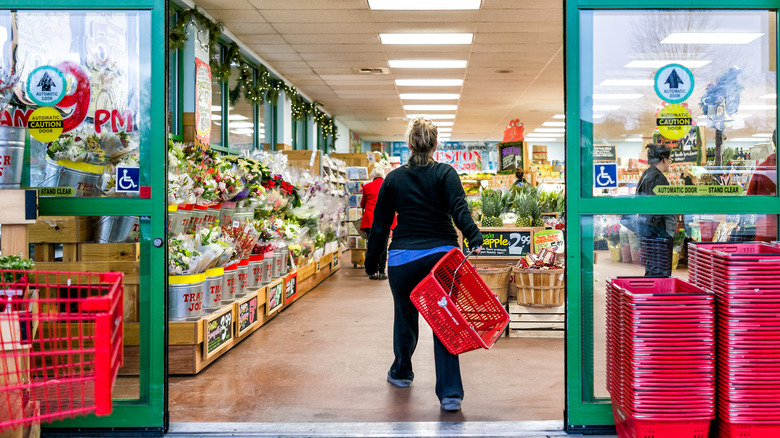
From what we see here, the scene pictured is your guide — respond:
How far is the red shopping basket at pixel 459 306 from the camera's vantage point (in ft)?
9.91

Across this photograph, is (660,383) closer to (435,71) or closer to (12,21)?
(12,21)

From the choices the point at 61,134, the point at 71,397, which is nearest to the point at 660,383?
the point at 71,397

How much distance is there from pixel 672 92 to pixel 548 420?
166 cm

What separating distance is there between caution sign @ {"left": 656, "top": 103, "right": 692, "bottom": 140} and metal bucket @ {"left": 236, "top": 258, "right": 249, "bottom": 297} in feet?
10.7

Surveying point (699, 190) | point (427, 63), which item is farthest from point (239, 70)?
point (699, 190)

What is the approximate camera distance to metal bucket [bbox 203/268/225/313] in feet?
14.3

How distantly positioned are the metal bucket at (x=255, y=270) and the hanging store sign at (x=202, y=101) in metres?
2.12

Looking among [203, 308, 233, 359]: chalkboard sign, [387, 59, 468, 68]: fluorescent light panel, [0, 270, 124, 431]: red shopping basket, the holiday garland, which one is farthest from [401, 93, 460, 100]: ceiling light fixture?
[0, 270, 124, 431]: red shopping basket

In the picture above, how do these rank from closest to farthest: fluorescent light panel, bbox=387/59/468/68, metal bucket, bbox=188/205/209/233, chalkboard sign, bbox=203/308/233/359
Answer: chalkboard sign, bbox=203/308/233/359, metal bucket, bbox=188/205/209/233, fluorescent light panel, bbox=387/59/468/68

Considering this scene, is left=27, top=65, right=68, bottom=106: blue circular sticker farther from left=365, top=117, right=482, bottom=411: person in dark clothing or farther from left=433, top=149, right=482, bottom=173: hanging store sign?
left=433, top=149, right=482, bottom=173: hanging store sign

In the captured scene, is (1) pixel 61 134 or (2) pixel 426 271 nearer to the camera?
(1) pixel 61 134

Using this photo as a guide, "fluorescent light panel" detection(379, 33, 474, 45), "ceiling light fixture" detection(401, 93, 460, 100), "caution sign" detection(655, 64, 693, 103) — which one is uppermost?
"ceiling light fixture" detection(401, 93, 460, 100)

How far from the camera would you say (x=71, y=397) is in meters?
1.83

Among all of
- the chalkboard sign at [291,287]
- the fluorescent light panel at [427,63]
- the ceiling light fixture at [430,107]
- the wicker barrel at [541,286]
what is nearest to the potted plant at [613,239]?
the wicker barrel at [541,286]
